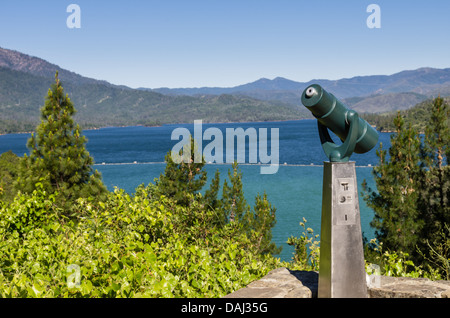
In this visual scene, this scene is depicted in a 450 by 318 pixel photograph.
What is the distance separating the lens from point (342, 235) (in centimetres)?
352

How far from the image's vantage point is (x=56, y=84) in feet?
36.3

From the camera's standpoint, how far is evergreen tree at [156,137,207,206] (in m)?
17.8

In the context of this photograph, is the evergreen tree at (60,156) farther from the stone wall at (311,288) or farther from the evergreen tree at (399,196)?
the evergreen tree at (399,196)

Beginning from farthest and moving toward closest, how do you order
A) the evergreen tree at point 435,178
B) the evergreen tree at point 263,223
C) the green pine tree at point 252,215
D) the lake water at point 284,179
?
the lake water at point 284,179 < the evergreen tree at point 263,223 < the green pine tree at point 252,215 < the evergreen tree at point 435,178

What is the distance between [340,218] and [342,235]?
17cm

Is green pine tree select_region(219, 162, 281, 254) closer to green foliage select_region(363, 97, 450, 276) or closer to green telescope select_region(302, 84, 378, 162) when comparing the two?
green foliage select_region(363, 97, 450, 276)

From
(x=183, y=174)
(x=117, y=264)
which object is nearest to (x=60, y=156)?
(x=183, y=174)

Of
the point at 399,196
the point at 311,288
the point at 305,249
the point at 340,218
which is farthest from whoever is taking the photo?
the point at 399,196

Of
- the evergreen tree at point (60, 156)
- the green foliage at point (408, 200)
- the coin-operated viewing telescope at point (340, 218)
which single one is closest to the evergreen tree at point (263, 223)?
the green foliage at point (408, 200)

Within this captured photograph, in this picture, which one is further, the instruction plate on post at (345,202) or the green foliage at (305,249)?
the green foliage at (305,249)

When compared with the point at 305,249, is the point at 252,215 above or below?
below

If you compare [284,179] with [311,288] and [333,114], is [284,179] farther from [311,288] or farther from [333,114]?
[333,114]

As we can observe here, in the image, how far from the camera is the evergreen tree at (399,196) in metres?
13.1
